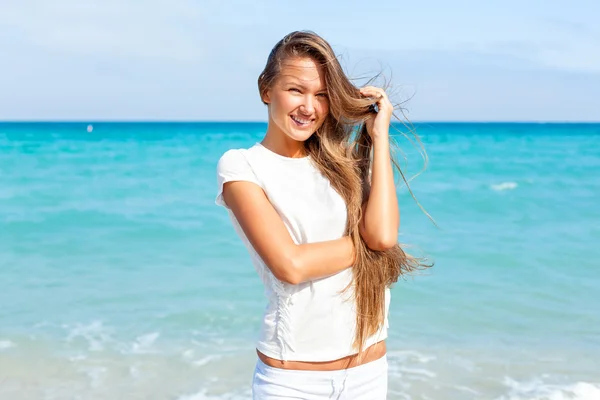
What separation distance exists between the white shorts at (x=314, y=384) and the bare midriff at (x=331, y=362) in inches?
0.6

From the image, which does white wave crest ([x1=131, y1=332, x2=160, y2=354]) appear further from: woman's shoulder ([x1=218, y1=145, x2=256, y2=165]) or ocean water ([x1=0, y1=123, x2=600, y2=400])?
woman's shoulder ([x1=218, y1=145, x2=256, y2=165])

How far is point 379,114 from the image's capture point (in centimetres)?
271

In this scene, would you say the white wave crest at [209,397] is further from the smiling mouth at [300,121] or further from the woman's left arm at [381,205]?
the smiling mouth at [300,121]

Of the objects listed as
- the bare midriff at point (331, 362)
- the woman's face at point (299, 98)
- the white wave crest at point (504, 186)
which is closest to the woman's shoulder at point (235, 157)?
the woman's face at point (299, 98)

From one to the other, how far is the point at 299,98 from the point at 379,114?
0.32 metres

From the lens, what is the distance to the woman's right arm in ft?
7.98

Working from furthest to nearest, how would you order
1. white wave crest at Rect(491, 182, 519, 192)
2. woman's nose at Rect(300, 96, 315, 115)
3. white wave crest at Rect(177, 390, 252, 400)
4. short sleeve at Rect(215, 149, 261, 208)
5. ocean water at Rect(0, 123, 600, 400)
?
white wave crest at Rect(491, 182, 519, 192), ocean water at Rect(0, 123, 600, 400), white wave crest at Rect(177, 390, 252, 400), woman's nose at Rect(300, 96, 315, 115), short sleeve at Rect(215, 149, 261, 208)

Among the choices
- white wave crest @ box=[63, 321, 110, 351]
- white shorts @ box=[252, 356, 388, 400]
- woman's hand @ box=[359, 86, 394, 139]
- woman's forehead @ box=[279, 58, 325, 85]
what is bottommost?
white wave crest @ box=[63, 321, 110, 351]

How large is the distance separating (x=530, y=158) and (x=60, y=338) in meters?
25.9

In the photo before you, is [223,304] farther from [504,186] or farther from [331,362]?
[504,186]

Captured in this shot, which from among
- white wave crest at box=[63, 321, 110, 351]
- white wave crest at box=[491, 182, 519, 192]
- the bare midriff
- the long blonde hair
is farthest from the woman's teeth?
white wave crest at box=[491, 182, 519, 192]

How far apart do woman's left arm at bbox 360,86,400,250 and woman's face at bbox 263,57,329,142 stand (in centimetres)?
24

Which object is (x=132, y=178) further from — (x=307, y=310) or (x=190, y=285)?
(x=307, y=310)

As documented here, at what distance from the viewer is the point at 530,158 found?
2941 cm
